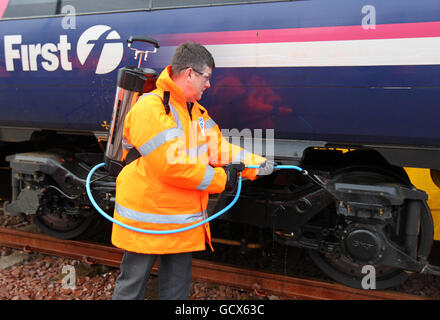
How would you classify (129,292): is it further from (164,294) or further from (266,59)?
(266,59)

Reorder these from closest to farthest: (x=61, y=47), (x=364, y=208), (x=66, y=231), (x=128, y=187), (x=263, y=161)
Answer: (x=128, y=187) < (x=263, y=161) < (x=364, y=208) < (x=61, y=47) < (x=66, y=231)

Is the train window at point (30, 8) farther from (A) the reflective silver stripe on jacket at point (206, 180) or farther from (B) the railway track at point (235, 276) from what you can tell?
(B) the railway track at point (235, 276)

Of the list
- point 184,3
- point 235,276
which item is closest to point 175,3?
point 184,3

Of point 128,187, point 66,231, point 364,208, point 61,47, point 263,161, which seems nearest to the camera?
point 128,187

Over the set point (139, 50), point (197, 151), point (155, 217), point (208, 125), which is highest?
point (139, 50)

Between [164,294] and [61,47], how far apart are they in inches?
84.1

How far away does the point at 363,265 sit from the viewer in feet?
10.5

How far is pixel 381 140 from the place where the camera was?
254cm

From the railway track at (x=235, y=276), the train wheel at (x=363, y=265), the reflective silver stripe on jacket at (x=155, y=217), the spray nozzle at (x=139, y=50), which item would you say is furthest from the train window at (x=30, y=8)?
the train wheel at (x=363, y=265)

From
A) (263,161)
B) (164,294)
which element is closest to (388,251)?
(263,161)

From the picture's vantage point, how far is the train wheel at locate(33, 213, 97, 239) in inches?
163

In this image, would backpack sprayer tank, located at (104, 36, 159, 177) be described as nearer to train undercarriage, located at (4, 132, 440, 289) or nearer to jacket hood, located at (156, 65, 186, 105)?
jacket hood, located at (156, 65, 186, 105)

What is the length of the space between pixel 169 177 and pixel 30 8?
233 cm

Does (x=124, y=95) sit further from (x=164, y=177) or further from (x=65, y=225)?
(x=65, y=225)
